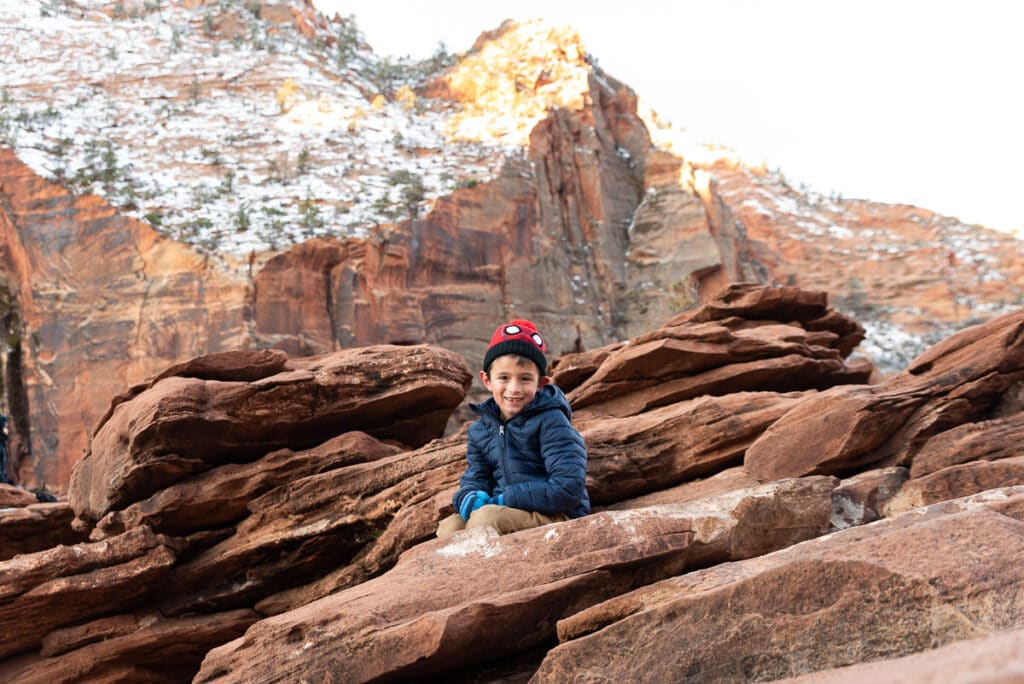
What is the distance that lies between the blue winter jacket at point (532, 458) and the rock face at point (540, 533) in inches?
14.4

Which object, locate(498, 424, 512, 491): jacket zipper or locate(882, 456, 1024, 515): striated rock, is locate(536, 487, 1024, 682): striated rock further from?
locate(498, 424, 512, 491): jacket zipper

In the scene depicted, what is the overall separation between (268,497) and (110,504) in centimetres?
176

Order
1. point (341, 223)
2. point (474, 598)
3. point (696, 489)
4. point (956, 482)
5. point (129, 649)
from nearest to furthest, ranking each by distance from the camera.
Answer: point (474, 598)
point (956, 482)
point (696, 489)
point (129, 649)
point (341, 223)

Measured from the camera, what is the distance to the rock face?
3.38 meters

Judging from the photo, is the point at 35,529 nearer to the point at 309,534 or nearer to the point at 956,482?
the point at 309,534

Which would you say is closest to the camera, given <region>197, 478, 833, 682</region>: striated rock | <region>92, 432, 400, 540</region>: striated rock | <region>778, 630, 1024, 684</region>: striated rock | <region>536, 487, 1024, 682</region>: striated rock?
<region>778, 630, 1024, 684</region>: striated rock

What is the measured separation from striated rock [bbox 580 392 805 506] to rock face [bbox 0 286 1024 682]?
0.02m

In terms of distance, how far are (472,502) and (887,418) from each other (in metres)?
3.38

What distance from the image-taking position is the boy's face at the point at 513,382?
5.29 metres

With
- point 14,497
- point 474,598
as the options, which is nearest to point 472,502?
point 474,598

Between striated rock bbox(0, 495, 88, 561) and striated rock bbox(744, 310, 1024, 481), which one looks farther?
striated rock bbox(0, 495, 88, 561)

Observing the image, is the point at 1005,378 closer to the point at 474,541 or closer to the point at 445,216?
the point at 474,541

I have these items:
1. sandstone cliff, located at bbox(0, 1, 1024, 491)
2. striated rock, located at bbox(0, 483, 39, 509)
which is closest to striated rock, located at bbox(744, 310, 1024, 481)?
striated rock, located at bbox(0, 483, 39, 509)

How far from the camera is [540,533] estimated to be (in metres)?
4.61
